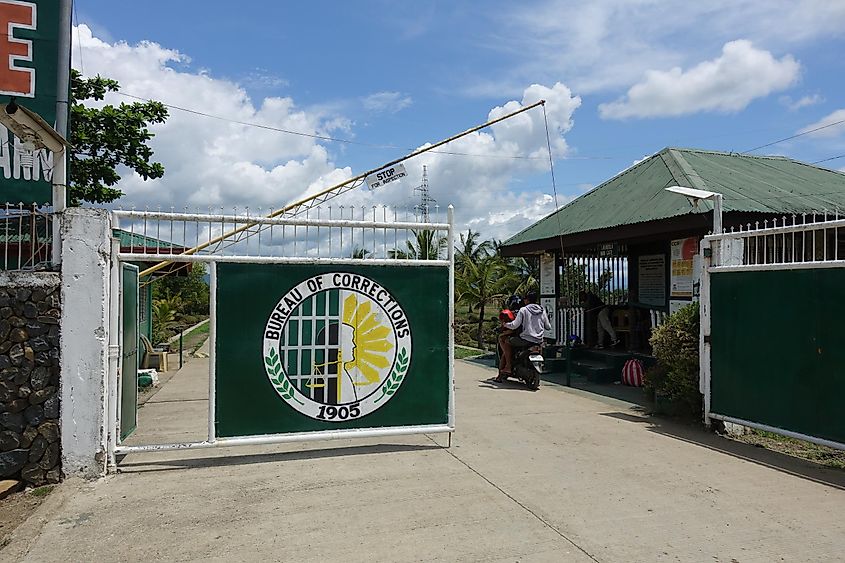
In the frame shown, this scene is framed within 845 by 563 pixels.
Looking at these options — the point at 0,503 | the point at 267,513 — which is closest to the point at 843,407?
the point at 267,513

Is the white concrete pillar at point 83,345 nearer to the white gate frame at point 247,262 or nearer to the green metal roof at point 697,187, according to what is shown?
the white gate frame at point 247,262

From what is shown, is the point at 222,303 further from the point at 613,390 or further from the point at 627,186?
the point at 627,186

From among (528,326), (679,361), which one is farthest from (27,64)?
(679,361)

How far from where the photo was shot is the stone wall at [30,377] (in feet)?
18.7

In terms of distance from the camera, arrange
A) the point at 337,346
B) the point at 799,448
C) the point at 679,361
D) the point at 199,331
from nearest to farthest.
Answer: the point at 337,346
the point at 799,448
the point at 679,361
the point at 199,331

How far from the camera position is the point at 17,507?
211 inches

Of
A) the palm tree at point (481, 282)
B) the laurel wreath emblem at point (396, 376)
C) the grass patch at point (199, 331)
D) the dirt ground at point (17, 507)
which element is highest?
the palm tree at point (481, 282)

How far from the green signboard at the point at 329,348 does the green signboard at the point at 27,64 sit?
12.4ft

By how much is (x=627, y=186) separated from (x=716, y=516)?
9371 millimetres

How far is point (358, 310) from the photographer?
22.6 feet

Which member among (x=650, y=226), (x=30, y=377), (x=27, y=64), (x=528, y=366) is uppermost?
(x=27, y=64)

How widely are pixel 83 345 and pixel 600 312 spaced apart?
1071cm

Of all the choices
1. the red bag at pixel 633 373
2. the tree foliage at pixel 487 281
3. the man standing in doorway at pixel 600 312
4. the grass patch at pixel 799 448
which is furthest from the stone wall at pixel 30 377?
the tree foliage at pixel 487 281

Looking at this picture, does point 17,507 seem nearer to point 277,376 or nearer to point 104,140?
point 277,376
